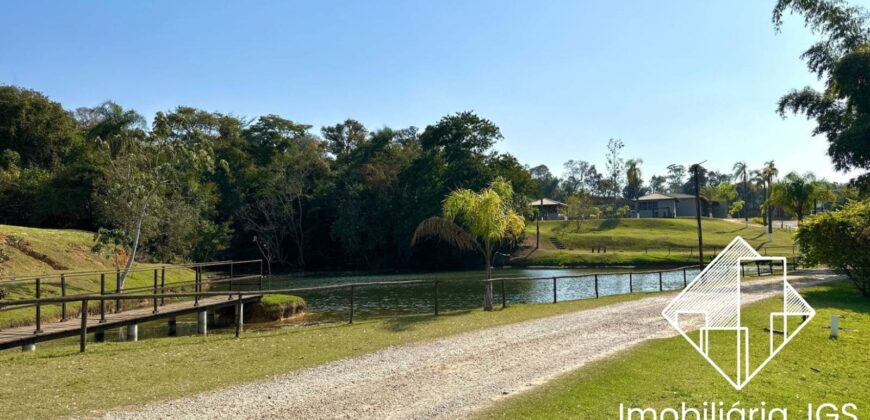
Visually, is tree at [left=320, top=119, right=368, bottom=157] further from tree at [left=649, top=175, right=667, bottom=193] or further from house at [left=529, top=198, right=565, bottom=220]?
Result: tree at [left=649, top=175, right=667, bottom=193]

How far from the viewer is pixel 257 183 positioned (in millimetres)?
65000

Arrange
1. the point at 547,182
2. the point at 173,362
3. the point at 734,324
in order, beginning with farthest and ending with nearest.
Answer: the point at 547,182, the point at 734,324, the point at 173,362

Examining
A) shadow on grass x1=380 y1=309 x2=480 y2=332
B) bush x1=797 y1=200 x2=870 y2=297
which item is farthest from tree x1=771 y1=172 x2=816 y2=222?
shadow on grass x1=380 y1=309 x2=480 y2=332

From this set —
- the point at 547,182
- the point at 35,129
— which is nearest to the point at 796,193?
the point at 35,129

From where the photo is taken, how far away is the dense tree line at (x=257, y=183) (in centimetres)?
4441

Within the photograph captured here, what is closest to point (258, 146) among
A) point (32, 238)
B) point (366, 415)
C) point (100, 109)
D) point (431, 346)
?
point (100, 109)

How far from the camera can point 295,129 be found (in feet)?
244

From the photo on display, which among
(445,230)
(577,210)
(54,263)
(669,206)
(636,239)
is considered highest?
(669,206)

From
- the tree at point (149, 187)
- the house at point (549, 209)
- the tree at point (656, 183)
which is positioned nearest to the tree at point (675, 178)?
the tree at point (656, 183)

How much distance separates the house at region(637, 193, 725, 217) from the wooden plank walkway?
3575 inches

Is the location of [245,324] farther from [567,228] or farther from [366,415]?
[567,228]

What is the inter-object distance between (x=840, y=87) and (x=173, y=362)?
32.6 m

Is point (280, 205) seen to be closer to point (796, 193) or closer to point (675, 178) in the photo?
point (796, 193)

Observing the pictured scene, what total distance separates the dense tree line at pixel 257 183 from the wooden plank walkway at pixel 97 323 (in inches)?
746
